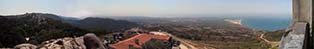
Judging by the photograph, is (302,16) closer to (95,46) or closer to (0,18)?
(95,46)

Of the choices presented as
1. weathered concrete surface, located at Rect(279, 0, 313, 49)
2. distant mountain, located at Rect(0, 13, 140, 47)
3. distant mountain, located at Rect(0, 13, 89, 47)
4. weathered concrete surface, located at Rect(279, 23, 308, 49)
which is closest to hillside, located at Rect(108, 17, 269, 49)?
distant mountain, located at Rect(0, 13, 140, 47)

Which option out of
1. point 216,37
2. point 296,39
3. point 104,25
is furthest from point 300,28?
point 104,25

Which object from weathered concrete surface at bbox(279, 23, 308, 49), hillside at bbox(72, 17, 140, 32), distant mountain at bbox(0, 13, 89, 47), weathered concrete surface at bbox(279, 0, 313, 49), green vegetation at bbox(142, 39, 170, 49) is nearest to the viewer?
weathered concrete surface at bbox(279, 23, 308, 49)

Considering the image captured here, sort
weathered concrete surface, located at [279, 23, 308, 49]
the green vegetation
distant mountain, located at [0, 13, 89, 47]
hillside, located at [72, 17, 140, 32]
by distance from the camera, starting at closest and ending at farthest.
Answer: weathered concrete surface, located at [279, 23, 308, 49]
the green vegetation
distant mountain, located at [0, 13, 89, 47]
hillside, located at [72, 17, 140, 32]

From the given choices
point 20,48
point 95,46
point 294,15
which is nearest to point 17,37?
point 20,48

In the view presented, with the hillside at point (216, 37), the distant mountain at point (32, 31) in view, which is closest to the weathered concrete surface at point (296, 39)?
the distant mountain at point (32, 31)

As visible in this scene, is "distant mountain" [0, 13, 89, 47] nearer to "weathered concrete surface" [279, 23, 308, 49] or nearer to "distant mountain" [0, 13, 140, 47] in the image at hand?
"distant mountain" [0, 13, 140, 47]

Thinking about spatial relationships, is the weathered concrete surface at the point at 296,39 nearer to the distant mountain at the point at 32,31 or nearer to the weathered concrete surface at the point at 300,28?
the weathered concrete surface at the point at 300,28

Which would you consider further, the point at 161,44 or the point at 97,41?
the point at 161,44
